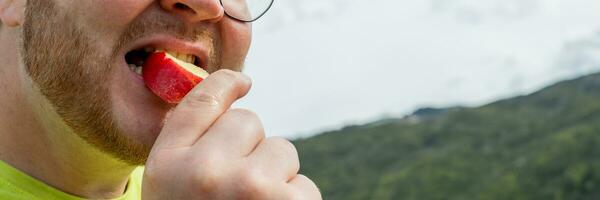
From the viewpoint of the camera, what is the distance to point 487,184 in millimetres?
164125

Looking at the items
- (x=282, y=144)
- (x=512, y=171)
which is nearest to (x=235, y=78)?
(x=282, y=144)

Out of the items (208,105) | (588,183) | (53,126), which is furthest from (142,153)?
(588,183)

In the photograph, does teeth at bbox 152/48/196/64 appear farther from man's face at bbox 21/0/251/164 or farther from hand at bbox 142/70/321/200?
hand at bbox 142/70/321/200

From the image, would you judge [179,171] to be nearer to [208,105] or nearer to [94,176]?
[208,105]

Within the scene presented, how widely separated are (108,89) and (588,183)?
144m

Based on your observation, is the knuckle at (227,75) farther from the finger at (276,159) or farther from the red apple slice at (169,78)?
the red apple slice at (169,78)

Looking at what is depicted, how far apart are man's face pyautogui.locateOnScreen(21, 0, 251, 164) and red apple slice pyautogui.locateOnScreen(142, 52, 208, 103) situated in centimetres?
6

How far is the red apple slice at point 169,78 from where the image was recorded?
331 cm

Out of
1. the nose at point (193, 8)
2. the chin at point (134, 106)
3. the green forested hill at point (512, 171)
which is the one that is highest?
the nose at point (193, 8)

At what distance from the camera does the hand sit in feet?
8.25

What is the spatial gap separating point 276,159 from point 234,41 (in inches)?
55.2

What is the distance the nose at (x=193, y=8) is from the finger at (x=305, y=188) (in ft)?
3.64

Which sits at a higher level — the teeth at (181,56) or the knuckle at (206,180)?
the knuckle at (206,180)

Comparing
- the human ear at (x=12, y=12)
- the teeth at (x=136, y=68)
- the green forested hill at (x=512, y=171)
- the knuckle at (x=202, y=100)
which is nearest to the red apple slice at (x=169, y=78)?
the teeth at (x=136, y=68)
